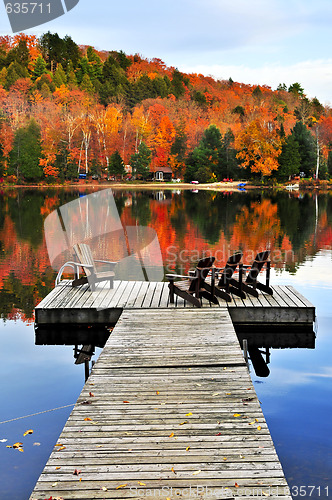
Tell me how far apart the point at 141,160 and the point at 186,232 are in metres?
46.0

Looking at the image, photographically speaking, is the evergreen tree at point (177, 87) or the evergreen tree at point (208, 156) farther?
the evergreen tree at point (177, 87)

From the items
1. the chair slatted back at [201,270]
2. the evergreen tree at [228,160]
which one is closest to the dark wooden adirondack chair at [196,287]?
the chair slatted back at [201,270]

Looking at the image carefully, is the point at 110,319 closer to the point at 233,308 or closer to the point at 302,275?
the point at 233,308

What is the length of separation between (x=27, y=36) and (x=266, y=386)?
124885mm

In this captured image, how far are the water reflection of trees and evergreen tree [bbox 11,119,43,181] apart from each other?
25.4m

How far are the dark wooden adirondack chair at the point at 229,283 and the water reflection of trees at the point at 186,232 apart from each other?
421 cm

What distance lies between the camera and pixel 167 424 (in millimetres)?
5230

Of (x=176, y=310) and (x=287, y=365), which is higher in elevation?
(x=176, y=310)

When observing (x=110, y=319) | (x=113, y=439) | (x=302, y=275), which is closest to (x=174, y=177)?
(x=302, y=275)

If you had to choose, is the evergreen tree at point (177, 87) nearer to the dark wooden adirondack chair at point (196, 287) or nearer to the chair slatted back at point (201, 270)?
the dark wooden adirondack chair at point (196, 287)

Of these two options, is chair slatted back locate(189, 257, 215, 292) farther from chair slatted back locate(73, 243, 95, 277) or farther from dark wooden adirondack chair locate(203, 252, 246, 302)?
chair slatted back locate(73, 243, 95, 277)

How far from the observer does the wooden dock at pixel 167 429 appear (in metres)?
4.27

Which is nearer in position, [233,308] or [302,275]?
[233,308]

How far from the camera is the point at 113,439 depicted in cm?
496
